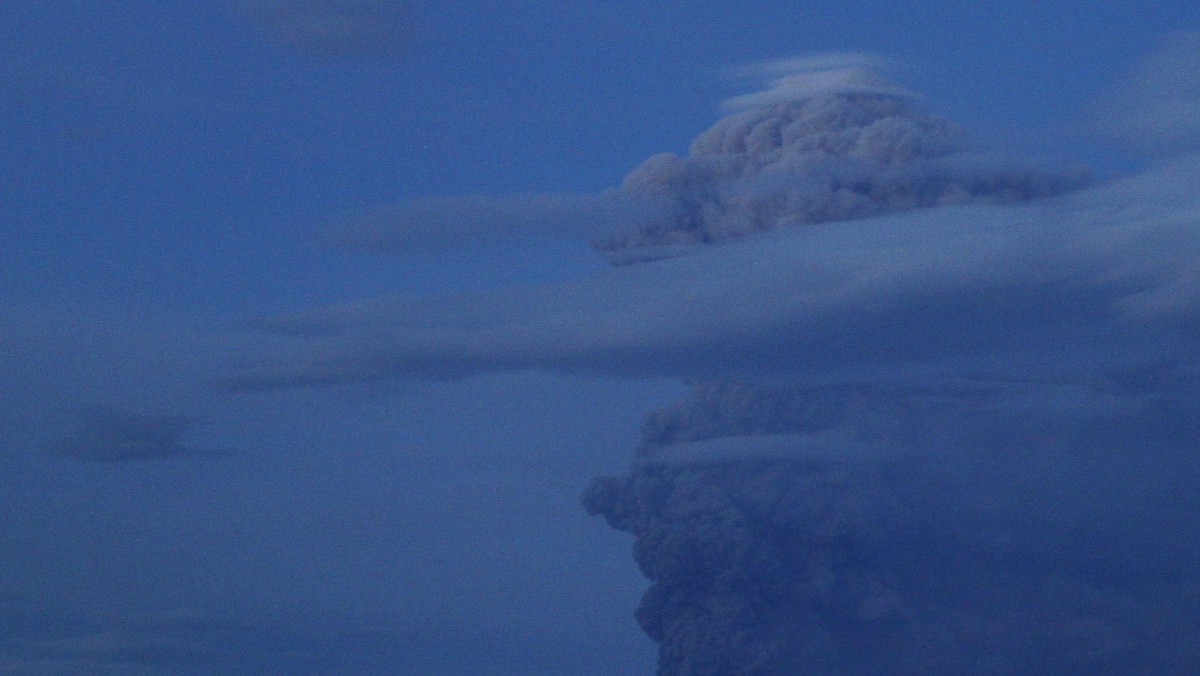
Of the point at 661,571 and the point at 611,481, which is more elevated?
the point at 611,481

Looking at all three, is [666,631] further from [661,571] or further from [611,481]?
[611,481]

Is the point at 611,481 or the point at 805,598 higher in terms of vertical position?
the point at 611,481

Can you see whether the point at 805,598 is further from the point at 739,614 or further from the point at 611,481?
the point at 611,481

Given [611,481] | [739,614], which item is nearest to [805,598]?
[739,614]

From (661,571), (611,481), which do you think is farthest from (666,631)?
(611,481)

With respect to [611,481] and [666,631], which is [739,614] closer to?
[666,631]

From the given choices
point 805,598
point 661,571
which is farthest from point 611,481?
point 805,598

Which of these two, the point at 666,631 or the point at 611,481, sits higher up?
the point at 611,481
